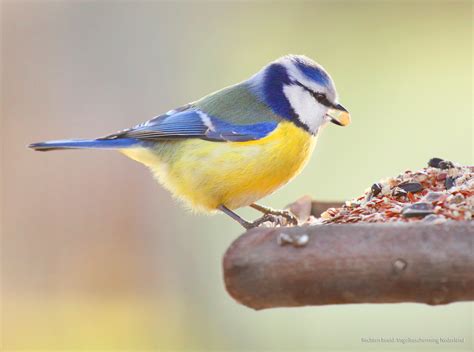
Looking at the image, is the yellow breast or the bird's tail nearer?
the yellow breast

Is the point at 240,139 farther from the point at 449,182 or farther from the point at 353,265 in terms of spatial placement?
the point at 353,265

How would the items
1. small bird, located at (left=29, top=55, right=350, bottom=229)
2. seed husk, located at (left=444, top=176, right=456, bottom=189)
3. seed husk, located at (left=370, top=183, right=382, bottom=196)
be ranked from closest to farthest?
1. seed husk, located at (left=444, top=176, right=456, bottom=189)
2. seed husk, located at (left=370, top=183, right=382, bottom=196)
3. small bird, located at (left=29, top=55, right=350, bottom=229)

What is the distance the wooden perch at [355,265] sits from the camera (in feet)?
Result: 5.17

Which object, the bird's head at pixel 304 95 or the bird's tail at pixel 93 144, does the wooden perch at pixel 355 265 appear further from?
the bird's tail at pixel 93 144

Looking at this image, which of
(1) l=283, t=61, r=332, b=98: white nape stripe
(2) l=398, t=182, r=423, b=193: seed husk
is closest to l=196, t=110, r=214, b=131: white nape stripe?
(1) l=283, t=61, r=332, b=98: white nape stripe

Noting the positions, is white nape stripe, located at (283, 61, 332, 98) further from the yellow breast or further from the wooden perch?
the wooden perch

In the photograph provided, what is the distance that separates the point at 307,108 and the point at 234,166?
0.42 metres

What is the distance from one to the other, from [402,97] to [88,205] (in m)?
2.91

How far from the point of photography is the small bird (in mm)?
2500

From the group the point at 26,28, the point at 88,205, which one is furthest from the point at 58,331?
the point at 26,28

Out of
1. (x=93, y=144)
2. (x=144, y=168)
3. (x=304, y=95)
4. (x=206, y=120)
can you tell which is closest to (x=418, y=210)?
(x=304, y=95)

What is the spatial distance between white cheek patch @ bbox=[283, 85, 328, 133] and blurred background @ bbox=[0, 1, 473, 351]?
1830 millimetres

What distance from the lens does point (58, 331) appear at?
475 cm

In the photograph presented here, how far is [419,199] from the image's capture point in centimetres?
218
